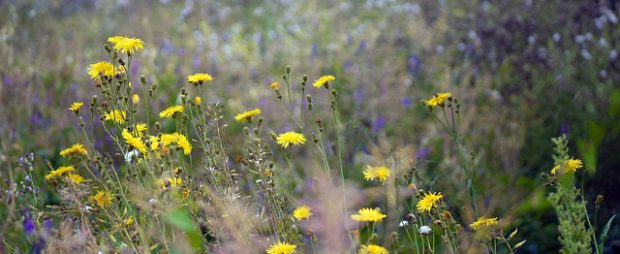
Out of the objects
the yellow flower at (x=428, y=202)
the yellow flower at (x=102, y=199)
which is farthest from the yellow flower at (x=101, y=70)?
the yellow flower at (x=428, y=202)

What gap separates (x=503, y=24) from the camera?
4.47 metres

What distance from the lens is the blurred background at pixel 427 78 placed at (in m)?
3.42

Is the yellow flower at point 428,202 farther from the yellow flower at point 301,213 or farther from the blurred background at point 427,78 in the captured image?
the blurred background at point 427,78

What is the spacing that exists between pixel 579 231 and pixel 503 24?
109 inches

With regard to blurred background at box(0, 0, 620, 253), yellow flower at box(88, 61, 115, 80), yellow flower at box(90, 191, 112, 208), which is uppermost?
blurred background at box(0, 0, 620, 253)

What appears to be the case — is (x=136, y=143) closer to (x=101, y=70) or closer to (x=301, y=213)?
(x=101, y=70)

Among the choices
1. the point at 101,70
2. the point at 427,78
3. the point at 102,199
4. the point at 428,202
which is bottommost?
the point at 428,202

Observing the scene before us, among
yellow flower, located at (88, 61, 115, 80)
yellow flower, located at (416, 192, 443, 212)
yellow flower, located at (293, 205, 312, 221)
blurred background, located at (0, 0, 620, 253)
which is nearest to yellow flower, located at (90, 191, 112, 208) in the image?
yellow flower, located at (88, 61, 115, 80)

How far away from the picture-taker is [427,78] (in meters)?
4.88

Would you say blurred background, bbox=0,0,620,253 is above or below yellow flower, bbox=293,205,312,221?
above

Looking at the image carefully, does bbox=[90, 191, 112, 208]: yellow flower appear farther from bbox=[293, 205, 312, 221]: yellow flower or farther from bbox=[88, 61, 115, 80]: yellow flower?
bbox=[293, 205, 312, 221]: yellow flower

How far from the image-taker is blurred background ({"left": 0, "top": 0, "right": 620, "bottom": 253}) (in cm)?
342

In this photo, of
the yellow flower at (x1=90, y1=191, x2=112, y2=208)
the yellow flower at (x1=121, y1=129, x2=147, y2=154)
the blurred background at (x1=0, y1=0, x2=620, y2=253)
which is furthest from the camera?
the blurred background at (x1=0, y1=0, x2=620, y2=253)

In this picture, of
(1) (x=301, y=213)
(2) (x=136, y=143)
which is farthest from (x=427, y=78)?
(2) (x=136, y=143)
